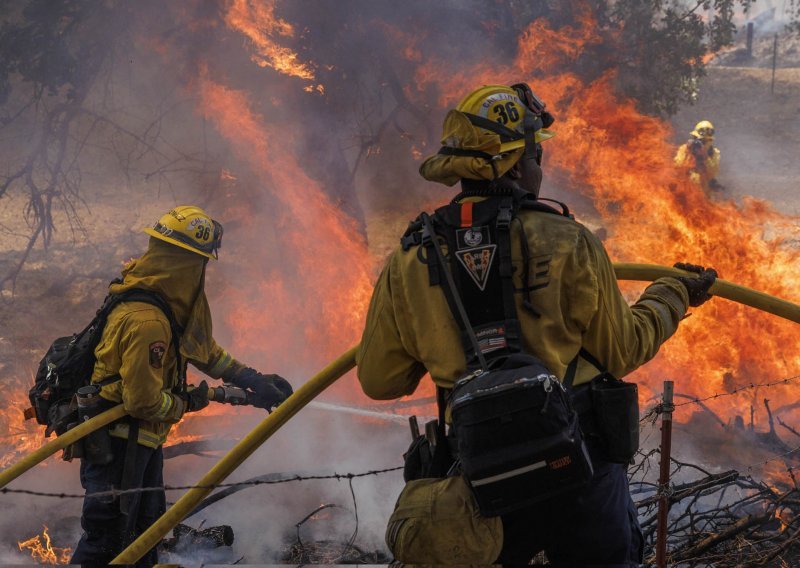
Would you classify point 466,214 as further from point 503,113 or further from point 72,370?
point 72,370

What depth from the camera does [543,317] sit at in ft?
7.68

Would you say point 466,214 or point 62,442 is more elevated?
point 466,214

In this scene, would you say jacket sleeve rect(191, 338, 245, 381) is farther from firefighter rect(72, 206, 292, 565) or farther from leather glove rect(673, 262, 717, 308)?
leather glove rect(673, 262, 717, 308)

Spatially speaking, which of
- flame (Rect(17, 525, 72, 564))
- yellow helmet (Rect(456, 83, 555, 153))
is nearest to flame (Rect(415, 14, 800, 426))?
flame (Rect(17, 525, 72, 564))

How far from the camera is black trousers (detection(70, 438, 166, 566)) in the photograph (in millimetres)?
4594

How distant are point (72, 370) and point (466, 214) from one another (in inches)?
127

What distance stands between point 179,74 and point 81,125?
1739 mm

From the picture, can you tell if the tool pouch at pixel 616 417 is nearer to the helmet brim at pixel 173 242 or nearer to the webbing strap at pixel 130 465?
the helmet brim at pixel 173 242

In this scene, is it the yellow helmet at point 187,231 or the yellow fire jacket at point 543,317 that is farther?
the yellow helmet at point 187,231

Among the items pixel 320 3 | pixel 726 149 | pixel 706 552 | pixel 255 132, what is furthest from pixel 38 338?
pixel 726 149

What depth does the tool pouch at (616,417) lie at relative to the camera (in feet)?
7.80

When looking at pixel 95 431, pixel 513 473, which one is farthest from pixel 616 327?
pixel 95 431

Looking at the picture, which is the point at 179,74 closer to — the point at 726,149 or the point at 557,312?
the point at 557,312

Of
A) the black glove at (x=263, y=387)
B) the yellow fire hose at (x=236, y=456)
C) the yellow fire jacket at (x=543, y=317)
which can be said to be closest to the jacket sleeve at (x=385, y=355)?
the yellow fire jacket at (x=543, y=317)
